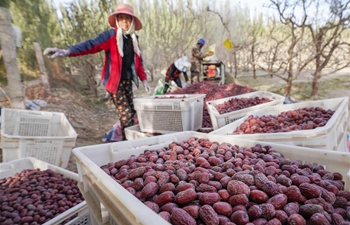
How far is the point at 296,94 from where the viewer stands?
25.6 feet

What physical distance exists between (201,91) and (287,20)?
383cm

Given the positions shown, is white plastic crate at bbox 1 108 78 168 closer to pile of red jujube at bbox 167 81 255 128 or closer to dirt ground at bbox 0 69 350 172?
dirt ground at bbox 0 69 350 172

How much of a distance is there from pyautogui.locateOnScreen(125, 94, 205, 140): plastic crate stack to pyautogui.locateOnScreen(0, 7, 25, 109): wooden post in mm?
2179

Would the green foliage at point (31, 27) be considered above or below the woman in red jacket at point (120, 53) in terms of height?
above

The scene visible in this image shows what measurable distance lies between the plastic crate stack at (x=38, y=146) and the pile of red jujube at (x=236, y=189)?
1.93ft

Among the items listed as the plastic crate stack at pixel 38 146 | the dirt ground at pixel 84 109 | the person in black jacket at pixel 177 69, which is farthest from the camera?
the person in black jacket at pixel 177 69

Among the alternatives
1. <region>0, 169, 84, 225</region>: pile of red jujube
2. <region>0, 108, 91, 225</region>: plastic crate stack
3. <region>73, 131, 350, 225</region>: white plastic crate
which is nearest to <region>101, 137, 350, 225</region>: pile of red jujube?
<region>73, 131, 350, 225</region>: white plastic crate

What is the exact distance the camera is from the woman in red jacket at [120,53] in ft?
8.84

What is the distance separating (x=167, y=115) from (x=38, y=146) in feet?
5.05

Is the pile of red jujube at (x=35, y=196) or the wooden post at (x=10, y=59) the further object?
the wooden post at (x=10, y=59)

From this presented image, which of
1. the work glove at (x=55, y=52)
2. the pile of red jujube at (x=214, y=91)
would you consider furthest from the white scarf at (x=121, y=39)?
the pile of red jujube at (x=214, y=91)

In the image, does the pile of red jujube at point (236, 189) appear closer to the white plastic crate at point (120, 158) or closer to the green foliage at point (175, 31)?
the white plastic crate at point (120, 158)

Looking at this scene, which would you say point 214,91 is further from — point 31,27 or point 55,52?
point 31,27

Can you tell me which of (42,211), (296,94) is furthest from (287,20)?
(42,211)
